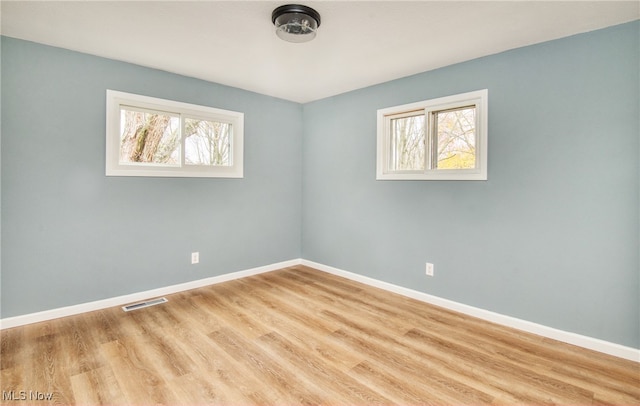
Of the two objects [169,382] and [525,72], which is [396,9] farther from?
[169,382]

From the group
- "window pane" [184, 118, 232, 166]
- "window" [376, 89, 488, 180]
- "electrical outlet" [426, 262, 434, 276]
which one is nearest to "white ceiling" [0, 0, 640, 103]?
"window" [376, 89, 488, 180]

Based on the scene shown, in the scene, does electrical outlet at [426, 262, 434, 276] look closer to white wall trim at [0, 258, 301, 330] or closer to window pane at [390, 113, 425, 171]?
window pane at [390, 113, 425, 171]

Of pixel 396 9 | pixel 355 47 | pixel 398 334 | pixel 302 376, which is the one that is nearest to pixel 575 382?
pixel 398 334

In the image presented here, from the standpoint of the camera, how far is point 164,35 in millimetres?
2549

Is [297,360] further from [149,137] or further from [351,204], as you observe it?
[149,137]

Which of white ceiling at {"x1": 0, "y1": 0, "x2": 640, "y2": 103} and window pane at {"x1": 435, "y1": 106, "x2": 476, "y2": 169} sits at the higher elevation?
white ceiling at {"x1": 0, "y1": 0, "x2": 640, "y2": 103}

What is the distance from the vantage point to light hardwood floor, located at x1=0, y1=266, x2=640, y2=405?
1836mm

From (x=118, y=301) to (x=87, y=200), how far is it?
3.38 ft

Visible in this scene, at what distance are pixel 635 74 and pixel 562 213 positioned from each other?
106cm

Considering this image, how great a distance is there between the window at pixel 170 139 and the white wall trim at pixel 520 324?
7.68ft

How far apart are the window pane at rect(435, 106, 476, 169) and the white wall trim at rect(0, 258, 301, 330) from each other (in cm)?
267

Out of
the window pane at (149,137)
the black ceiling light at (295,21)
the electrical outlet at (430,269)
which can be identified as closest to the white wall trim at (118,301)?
the window pane at (149,137)

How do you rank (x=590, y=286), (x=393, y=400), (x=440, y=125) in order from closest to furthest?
1. (x=393, y=400)
2. (x=590, y=286)
3. (x=440, y=125)

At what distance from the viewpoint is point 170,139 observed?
11.6 feet
